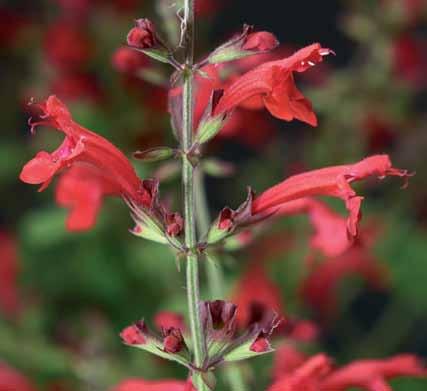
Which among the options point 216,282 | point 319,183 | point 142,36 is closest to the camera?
point 142,36

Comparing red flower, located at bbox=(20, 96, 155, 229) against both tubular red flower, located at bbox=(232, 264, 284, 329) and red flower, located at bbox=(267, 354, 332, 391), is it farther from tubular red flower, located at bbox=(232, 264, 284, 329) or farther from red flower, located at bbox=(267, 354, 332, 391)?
tubular red flower, located at bbox=(232, 264, 284, 329)

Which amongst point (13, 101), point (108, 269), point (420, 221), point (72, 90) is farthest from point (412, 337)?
point (13, 101)

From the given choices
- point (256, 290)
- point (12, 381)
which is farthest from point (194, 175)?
point (12, 381)

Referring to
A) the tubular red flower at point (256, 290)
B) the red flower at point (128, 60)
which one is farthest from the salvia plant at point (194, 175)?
the tubular red flower at point (256, 290)

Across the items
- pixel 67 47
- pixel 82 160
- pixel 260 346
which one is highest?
pixel 67 47

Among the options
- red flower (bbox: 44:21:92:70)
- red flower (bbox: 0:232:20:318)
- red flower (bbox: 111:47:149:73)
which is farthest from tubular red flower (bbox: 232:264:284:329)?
red flower (bbox: 44:21:92:70)

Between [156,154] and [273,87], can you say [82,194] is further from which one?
[273,87]

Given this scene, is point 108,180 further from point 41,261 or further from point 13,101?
point 13,101
